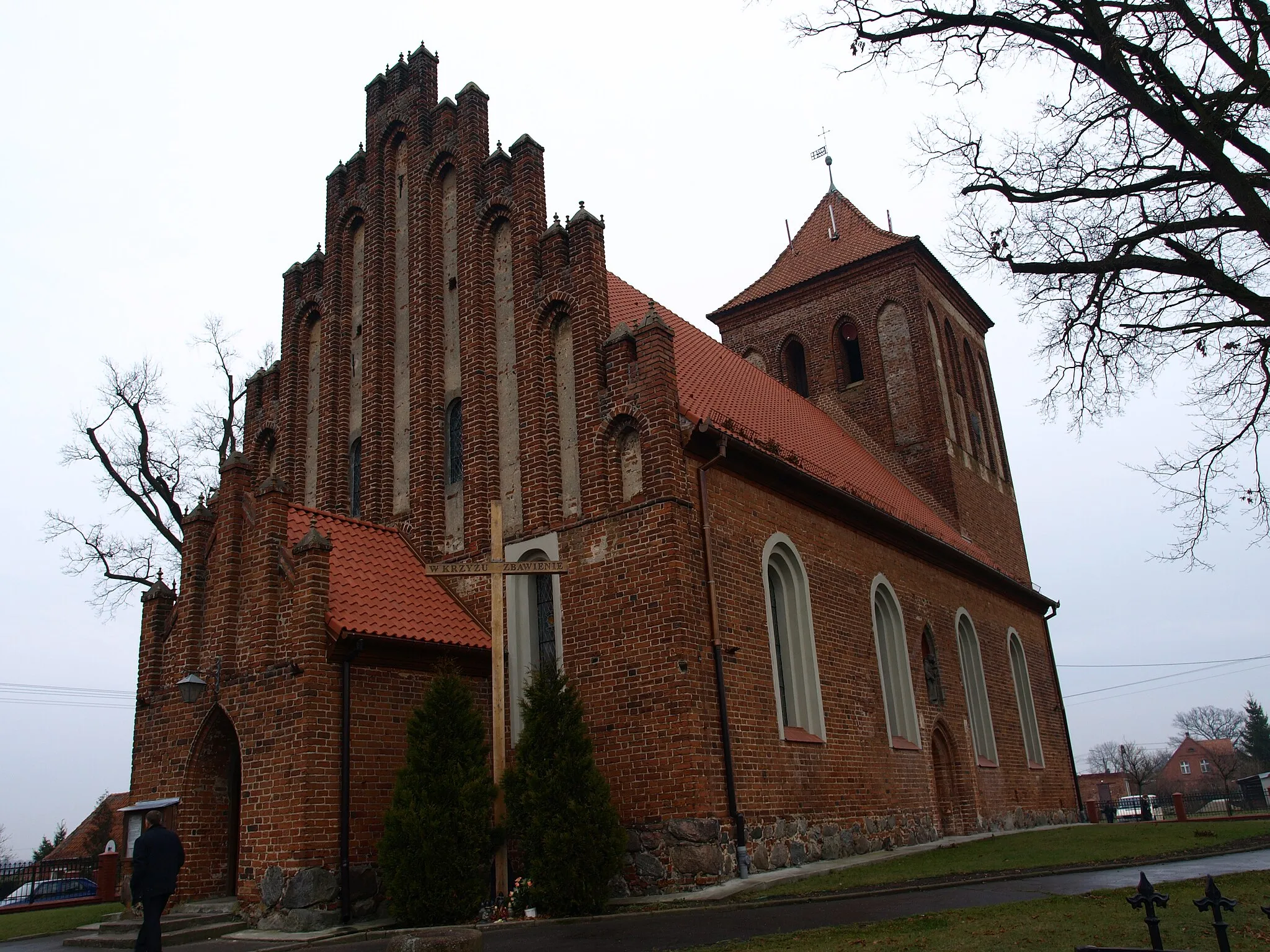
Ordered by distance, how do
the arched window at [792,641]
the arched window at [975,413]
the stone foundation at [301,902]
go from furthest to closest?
the arched window at [975,413], the arched window at [792,641], the stone foundation at [301,902]

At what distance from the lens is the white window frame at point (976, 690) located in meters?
20.8

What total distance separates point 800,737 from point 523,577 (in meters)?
4.39

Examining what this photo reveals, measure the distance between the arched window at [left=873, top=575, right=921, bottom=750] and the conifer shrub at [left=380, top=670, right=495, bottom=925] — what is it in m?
8.22

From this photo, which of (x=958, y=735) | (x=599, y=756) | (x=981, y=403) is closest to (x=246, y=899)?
(x=599, y=756)

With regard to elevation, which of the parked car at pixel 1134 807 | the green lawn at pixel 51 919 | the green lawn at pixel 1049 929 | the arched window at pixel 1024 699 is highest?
the arched window at pixel 1024 699

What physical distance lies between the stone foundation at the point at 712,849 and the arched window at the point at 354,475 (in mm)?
7894

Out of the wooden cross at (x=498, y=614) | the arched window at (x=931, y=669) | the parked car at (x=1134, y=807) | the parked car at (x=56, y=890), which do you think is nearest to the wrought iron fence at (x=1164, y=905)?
the wooden cross at (x=498, y=614)

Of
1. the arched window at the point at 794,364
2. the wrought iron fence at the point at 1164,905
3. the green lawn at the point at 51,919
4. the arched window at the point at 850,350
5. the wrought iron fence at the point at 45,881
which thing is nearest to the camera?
the wrought iron fence at the point at 1164,905

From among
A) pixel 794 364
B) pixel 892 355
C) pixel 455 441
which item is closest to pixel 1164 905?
pixel 455 441

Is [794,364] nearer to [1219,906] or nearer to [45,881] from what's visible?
[45,881]

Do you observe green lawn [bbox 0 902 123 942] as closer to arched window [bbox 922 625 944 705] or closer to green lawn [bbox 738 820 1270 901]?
green lawn [bbox 738 820 1270 901]

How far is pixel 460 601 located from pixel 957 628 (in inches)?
457

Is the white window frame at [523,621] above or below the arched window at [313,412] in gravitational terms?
below

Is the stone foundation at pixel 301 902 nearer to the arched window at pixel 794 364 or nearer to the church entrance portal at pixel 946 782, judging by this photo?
the church entrance portal at pixel 946 782
